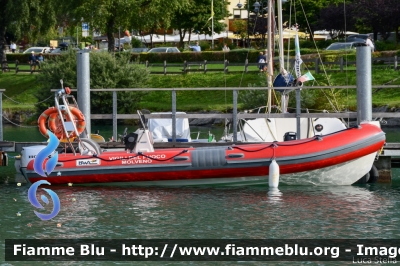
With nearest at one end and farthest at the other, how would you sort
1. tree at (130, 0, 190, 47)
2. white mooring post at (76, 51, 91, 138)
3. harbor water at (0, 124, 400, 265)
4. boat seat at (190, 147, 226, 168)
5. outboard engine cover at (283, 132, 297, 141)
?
harbor water at (0, 124, 400, 265) → boat seat at (190, 147, 226, 168) → outboard engine cover at (283, 132, 297, 141) → white mooring post at (76, 51, 91, 138) → tree at (130, 0, 190, 47)

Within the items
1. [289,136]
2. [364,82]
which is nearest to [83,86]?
[289,136]

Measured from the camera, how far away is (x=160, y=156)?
20469mm

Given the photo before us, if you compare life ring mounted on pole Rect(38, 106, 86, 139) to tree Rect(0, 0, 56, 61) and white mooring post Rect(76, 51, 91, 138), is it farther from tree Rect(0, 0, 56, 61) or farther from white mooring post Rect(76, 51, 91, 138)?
tree Rect(0, 0, 56, 61)

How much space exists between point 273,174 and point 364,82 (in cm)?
302

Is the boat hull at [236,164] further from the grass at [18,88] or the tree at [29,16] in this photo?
the tree at [29,16]

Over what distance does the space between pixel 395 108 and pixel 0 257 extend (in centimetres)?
2779

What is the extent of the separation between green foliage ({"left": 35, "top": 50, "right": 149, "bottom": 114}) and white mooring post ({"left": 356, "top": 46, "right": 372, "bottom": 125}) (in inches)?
880

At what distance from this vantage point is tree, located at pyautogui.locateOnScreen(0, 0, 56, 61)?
55.9m

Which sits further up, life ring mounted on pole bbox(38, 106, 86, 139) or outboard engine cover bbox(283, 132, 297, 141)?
life ring mounted on pole bbox(38, 106, 86, 139)

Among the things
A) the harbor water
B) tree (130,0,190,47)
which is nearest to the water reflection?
the harbor water

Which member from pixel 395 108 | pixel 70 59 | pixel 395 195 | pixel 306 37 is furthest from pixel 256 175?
pixel 306 37

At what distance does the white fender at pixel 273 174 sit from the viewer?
20.2 meters

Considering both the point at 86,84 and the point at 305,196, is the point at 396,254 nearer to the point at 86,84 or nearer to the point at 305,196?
the point at 305,196

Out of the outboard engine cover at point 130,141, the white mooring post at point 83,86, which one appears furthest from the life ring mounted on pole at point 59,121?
the outboard engine cover at point 130,141
